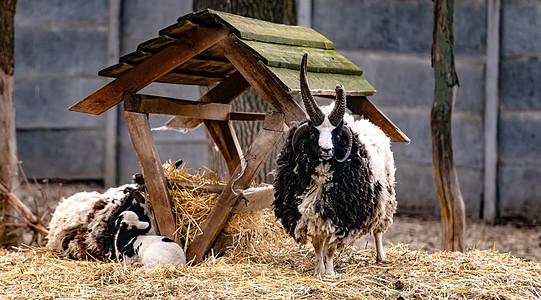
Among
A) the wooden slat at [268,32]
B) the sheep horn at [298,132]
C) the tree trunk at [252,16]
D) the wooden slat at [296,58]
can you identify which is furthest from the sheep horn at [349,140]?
the tree trunk at [252,16]

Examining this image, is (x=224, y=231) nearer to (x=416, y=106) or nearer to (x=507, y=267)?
(x=507, y=267)

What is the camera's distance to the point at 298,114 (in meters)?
4.41

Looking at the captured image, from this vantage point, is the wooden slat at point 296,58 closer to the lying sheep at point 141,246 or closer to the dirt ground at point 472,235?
the lying sheep at point 141,246

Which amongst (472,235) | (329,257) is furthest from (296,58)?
(472,235)

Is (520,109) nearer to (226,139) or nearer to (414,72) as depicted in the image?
(414,72)

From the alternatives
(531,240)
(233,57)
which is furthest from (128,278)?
(531,240)

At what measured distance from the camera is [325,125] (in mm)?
4137

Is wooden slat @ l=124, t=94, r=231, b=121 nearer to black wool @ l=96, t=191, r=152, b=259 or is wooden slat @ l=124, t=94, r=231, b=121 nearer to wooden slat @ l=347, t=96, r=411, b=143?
black wool @ l=96, t=191, r=152, b=259

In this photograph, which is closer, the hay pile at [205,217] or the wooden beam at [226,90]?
the hay pile at [205,217]

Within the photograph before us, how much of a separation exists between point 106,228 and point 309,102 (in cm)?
214

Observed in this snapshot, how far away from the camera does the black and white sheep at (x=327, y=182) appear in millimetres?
4109

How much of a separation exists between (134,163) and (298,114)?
22.2ft

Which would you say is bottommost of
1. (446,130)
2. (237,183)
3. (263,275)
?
(263,275)

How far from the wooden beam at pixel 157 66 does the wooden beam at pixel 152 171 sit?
129 mm
